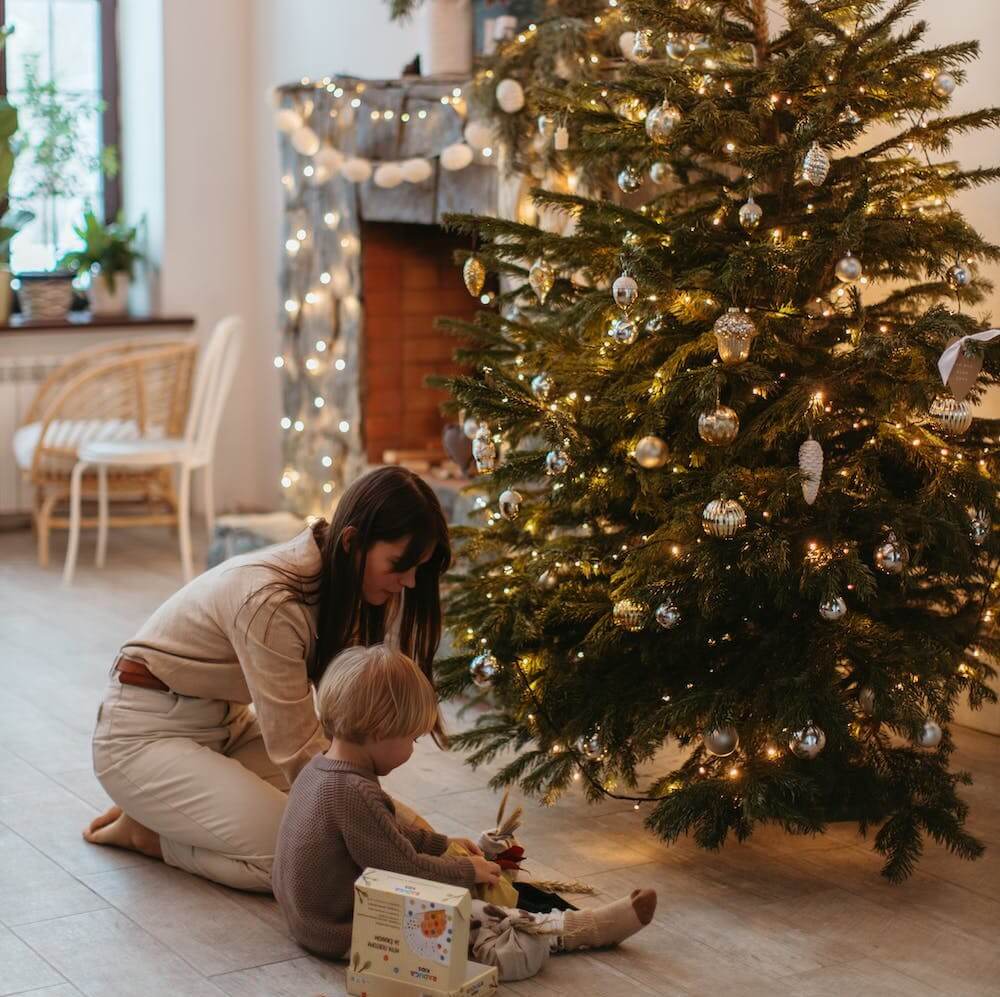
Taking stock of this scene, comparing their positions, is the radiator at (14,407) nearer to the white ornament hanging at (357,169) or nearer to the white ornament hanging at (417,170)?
the white ornament hanging at (357,169)

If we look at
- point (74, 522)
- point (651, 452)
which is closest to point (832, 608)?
point (651, 452)

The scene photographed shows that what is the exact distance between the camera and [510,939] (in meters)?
2.38

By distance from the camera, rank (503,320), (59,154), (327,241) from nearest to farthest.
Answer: (503,320), (327,241), (59,154)

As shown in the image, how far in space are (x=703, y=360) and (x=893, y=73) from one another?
60 centimetres

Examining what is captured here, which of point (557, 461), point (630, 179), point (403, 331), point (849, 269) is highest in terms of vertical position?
point (630, 179)

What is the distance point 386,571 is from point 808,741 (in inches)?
29.1

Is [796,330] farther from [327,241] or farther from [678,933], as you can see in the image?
[327,241]

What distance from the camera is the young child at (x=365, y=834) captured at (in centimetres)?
235

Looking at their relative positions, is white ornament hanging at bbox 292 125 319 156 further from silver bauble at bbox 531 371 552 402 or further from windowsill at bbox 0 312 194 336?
silver bauble at bbox 531 371 552 402

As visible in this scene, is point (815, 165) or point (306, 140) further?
point (306, 140)

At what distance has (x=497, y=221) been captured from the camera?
117 inches

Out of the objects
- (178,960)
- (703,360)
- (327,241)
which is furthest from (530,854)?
(327,241)

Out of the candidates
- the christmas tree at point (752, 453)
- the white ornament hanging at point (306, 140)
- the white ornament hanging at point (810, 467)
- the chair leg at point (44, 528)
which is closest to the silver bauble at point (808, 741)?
the christmas tree at point (752, 453)

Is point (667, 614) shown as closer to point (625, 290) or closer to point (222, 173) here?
point (625, 290)
